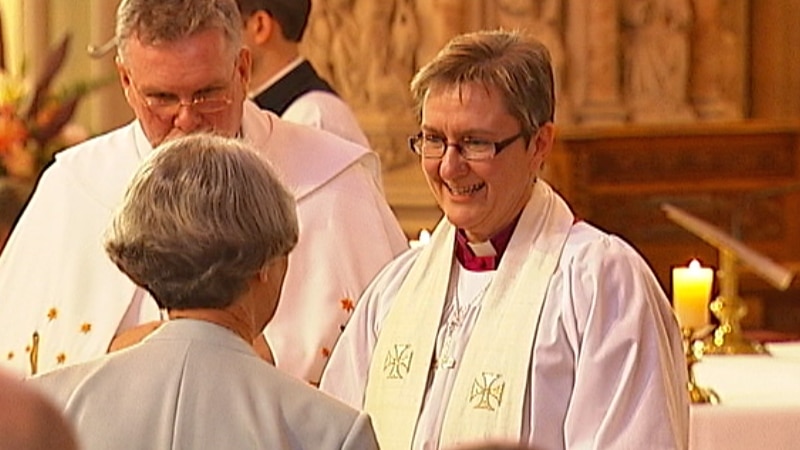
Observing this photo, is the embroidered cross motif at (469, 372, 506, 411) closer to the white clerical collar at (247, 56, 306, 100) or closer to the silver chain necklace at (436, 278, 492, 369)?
the silver chain necklace at (436, 278, 492, 369)

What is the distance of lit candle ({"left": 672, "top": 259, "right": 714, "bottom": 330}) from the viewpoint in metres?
5.21

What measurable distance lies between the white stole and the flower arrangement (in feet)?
9.36

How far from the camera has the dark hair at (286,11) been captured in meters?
5.29

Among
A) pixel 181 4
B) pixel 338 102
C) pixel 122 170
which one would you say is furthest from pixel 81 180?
pixel 338 102

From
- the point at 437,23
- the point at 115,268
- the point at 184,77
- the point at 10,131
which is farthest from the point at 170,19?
the point at 437,23

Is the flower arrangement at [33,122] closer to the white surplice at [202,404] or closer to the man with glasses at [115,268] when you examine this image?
the man with glasses at [115,268]

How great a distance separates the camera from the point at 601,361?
10.9ft

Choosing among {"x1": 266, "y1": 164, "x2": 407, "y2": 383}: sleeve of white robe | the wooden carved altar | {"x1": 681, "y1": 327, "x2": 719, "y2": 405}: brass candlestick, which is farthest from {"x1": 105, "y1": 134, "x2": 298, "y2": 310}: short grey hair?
the wooden carved altar

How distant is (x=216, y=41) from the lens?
12.8ft

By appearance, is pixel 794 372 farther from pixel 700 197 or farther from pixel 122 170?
pixel 700 197

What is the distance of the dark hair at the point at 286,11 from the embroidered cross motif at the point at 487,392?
1.97 meters

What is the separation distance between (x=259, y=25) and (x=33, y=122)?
1.56 meters

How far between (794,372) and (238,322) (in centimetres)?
310

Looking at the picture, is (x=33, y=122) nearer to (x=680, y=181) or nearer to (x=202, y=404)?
(x=202, y=404)
